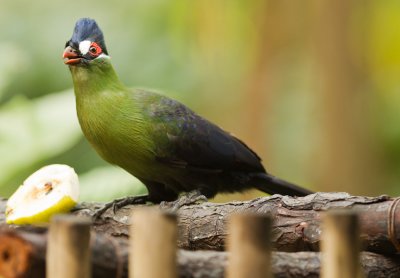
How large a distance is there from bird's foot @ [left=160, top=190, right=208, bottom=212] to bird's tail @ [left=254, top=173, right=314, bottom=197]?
41cm

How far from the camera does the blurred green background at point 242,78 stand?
553cm

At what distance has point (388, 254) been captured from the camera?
293cm

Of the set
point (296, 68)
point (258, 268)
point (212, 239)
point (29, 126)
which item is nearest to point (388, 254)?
point (212, 239)

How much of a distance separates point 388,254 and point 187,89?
739 cm

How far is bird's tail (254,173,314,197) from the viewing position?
13.5 feet

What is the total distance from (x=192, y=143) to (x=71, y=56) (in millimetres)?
774

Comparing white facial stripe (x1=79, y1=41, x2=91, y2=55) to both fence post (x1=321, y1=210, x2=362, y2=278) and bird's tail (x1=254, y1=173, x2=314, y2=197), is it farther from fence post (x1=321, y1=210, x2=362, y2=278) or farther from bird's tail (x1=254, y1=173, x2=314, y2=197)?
fence post (x1=321, y1=210, x2=362, y2=278)

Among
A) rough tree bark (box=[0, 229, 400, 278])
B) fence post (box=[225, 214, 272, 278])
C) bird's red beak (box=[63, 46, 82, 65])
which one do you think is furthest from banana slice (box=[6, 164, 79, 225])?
fence post (box=[225, 214, 272, 278])

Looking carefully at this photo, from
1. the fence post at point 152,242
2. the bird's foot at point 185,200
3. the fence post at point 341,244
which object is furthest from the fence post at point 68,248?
the bird's foot at point 185,200

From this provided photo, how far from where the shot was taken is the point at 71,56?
388cm

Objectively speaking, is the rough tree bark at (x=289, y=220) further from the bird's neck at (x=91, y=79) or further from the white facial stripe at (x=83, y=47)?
the white facial stripe at (x=83, y=47)

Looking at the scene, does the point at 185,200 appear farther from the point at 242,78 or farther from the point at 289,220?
the point at 242,78

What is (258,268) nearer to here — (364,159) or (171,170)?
(171,170)

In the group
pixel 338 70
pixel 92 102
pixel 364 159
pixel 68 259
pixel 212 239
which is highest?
pixel 338 70
